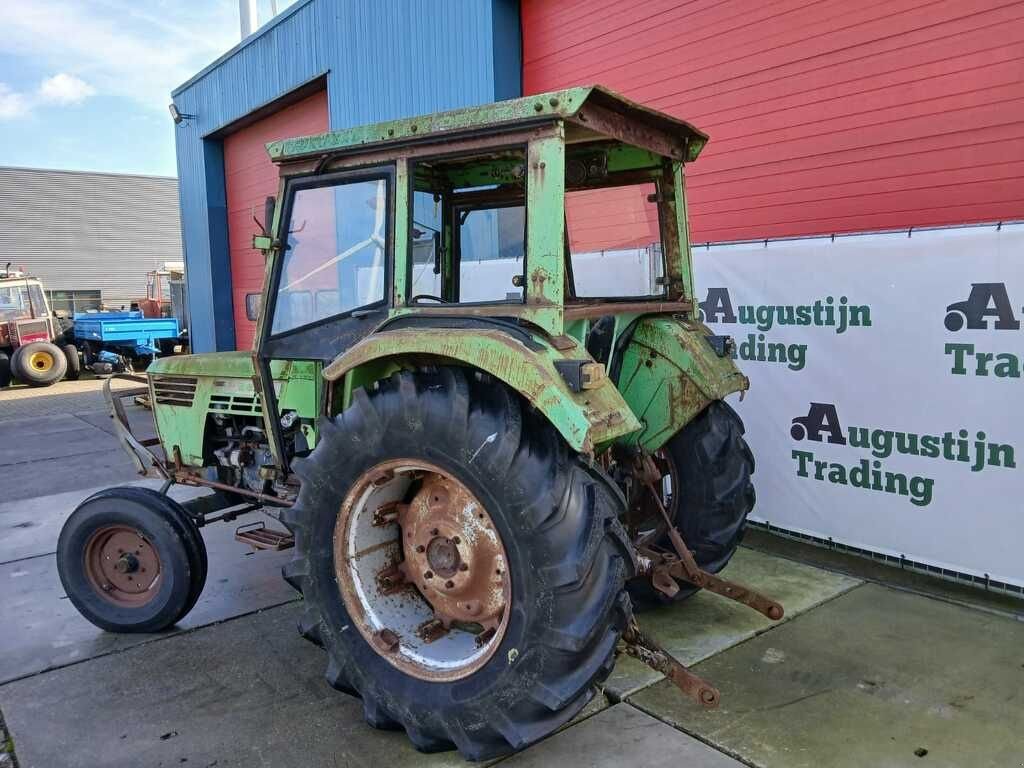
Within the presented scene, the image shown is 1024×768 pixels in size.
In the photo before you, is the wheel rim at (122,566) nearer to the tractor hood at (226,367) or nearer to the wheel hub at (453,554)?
the tractor hood at (226,367)

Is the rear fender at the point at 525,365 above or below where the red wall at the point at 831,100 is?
below

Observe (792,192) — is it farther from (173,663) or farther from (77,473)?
(77,473)

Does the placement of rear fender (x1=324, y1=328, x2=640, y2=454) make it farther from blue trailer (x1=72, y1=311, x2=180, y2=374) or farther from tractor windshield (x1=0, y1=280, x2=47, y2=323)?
tractor windshield (x1=0, y1=280, x2=47, y2=323)

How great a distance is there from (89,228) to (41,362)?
18.7 metres

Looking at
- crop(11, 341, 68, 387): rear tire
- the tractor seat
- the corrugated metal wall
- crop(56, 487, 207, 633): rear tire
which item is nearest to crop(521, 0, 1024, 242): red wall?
the tractor seat

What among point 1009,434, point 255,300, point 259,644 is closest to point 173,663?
point 259,644

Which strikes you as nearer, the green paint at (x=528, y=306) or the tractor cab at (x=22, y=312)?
the green paint at (x=528, y=306)

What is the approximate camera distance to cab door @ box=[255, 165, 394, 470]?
3285mm

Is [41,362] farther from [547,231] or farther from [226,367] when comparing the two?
[547,231]

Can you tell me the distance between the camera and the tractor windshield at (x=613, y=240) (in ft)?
12.6

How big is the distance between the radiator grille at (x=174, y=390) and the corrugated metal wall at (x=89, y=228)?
31.3 meters

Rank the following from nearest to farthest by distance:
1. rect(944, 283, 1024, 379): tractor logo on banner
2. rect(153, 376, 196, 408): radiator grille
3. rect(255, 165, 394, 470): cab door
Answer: rect(255, 165, 394, 470): cab door → rect(944, 283, 1024, 379): tractor logo on banner → rect(153, 376, 196, 408): radiator grille

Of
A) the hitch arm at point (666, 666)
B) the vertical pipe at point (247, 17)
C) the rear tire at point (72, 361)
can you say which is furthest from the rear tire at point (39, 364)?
the hitch arm at point (666, 666)

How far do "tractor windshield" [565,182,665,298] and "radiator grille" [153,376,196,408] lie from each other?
2.19 metres
